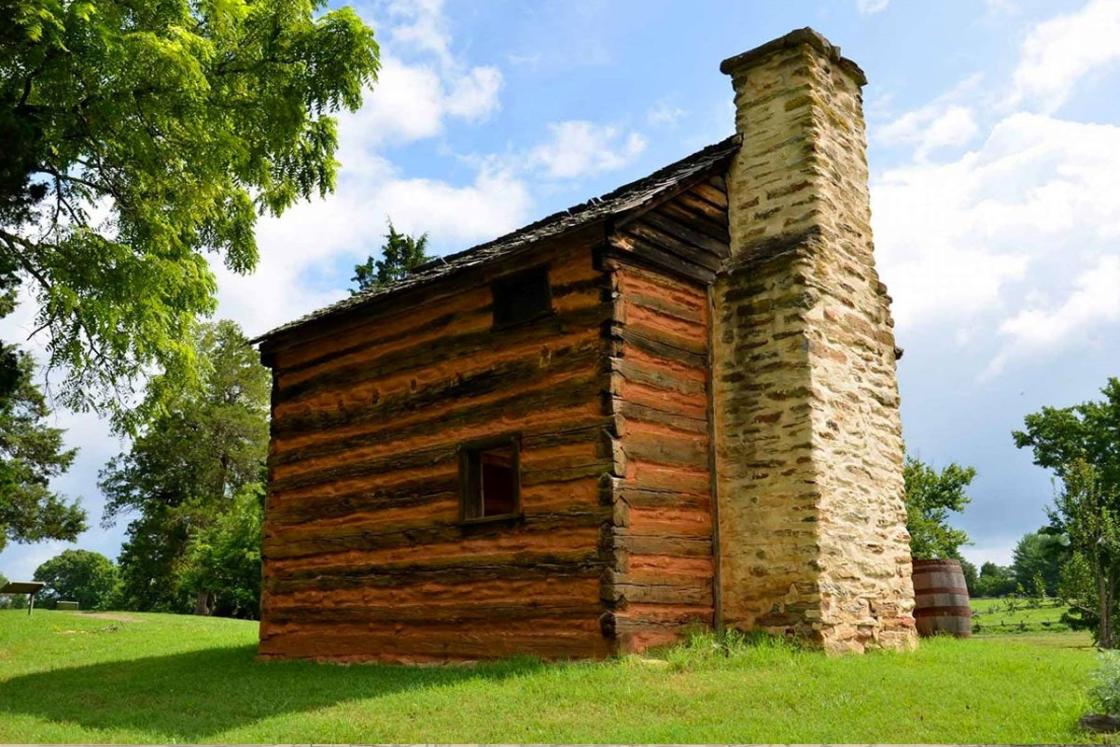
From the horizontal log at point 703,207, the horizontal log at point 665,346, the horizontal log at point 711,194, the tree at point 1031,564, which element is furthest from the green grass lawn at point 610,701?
the tree at point 1031,564

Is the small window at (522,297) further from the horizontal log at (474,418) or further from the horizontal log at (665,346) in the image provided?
the horizontal log at (665,346)

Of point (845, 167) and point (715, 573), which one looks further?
point (845, 167)

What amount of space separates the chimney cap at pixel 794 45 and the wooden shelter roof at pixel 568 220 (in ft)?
3.77

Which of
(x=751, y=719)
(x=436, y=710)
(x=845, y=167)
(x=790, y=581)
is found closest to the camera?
(x=751, y=719)

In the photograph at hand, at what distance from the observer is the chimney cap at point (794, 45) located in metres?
13.6

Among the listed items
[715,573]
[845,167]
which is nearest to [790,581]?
[715,573]

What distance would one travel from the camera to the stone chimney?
1184cm

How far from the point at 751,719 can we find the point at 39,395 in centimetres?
3456

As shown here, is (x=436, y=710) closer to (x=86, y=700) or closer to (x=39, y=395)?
(x=86, y=700)

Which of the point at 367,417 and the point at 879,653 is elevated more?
the point at 367,417

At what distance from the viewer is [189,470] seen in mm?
40750

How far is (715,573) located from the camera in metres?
12.2

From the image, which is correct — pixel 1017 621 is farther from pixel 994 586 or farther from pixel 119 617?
pixel 119 617

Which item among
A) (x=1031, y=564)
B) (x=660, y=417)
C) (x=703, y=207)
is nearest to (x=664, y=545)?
(x=660, y=417)
